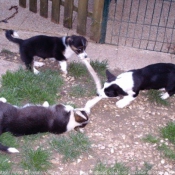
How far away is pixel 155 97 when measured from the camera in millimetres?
5066

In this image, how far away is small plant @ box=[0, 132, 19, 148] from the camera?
3.95 metres

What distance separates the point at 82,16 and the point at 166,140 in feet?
9.77

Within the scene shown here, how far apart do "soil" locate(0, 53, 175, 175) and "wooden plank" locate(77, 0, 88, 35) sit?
1.44 m

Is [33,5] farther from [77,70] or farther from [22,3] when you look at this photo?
[77,70]

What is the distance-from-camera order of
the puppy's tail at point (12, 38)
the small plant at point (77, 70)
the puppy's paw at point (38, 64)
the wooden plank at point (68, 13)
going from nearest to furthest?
the puppy's tail at point (12, 38), the small plant at point (77, 70), the puppy's paw at point (38, 64), the wooden plank at point (68, 13)

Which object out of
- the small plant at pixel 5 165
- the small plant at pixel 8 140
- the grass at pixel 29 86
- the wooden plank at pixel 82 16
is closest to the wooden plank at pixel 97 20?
the wooden plank at pixel 82 16

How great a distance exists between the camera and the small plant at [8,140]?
395 centimetres

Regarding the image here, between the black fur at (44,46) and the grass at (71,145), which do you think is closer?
the grass at (71,145)

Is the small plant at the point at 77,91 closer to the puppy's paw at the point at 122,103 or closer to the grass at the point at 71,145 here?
the puppy's paw at the point at 122,103

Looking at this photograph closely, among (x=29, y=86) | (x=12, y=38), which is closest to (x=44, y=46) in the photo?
(x=12, y=38)

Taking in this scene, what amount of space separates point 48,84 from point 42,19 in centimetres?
223

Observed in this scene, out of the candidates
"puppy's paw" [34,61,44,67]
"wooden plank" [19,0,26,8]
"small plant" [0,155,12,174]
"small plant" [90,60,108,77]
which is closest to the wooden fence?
"wooden plank" [19,0,26,8]

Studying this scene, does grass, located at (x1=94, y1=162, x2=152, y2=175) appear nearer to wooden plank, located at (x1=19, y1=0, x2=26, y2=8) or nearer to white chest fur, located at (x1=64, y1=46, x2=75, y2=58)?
white chest fur, located at (x1=64, y1=46, x2=75, y2=58)

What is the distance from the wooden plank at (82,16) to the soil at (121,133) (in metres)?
1.44
